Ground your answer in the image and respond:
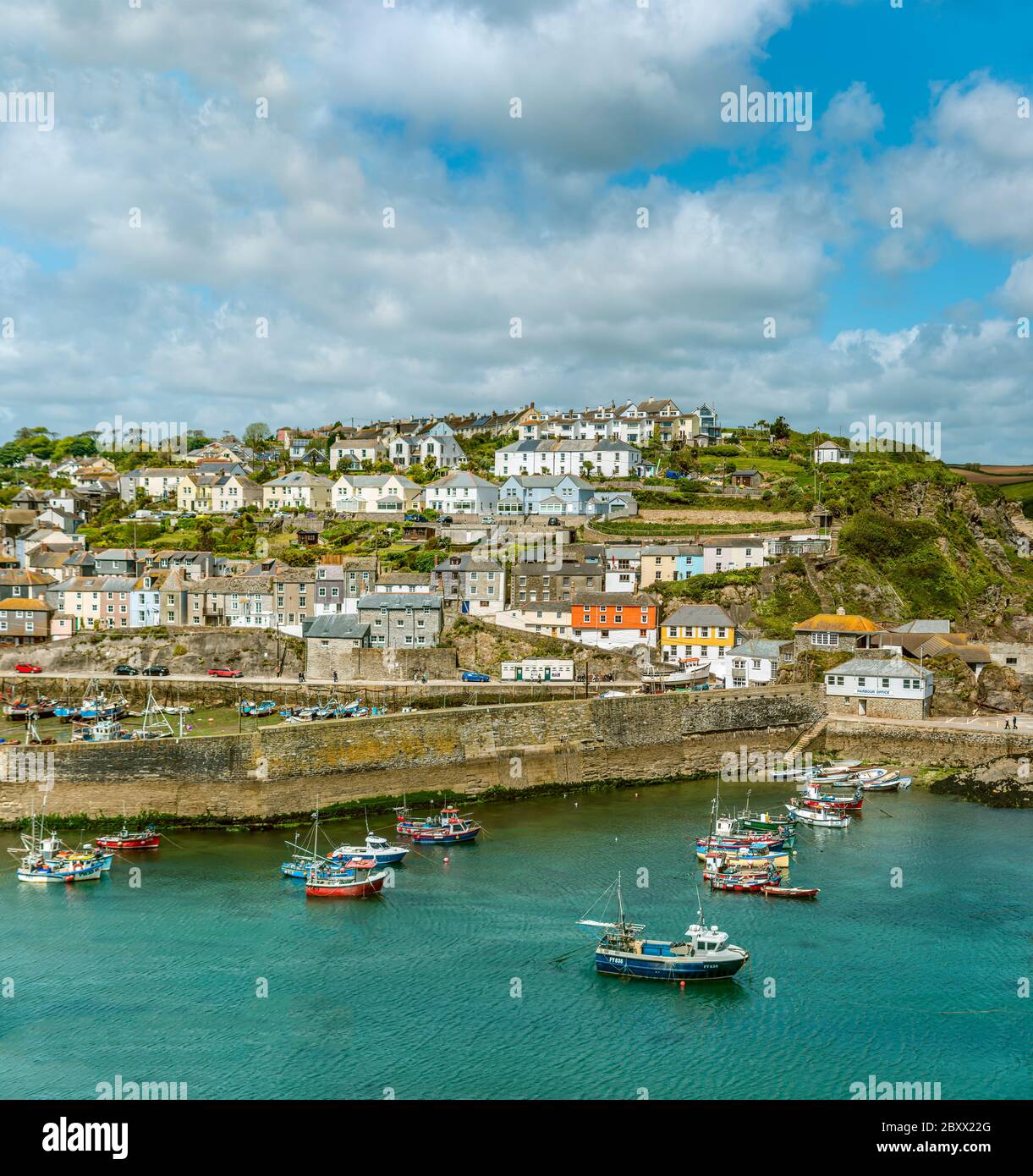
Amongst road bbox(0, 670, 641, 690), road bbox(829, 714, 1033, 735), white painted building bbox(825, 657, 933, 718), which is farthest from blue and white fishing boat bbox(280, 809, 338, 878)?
white painted building bbox(825, 657, 933, 718)

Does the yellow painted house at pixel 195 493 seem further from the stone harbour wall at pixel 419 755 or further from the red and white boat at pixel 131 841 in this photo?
the red and white boat at pixel 131 841

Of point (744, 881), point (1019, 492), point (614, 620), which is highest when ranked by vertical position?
point (1019, 492)

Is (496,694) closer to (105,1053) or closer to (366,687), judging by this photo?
(366,687)

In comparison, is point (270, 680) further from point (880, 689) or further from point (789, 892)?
point (789, 892)

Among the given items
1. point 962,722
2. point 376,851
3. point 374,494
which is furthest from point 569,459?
point 376,851

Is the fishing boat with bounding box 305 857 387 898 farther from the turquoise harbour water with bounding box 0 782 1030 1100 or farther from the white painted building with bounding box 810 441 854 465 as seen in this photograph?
the white painted building with bounding box 810 441 854 465

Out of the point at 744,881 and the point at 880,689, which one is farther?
the point at 880,689

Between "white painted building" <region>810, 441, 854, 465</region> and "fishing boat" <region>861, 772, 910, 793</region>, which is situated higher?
"white painted building" <region>810, 441, 854, 465</region>
